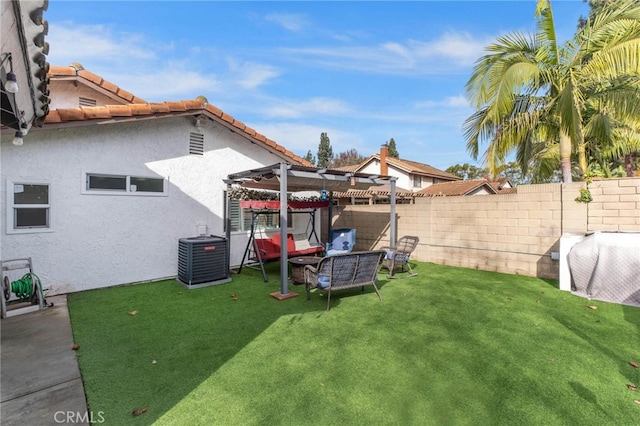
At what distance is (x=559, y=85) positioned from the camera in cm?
785

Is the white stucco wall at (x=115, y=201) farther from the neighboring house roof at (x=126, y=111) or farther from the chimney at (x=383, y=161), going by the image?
the chimney at (x=383, y=161)

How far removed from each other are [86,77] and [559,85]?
1196 centimetres

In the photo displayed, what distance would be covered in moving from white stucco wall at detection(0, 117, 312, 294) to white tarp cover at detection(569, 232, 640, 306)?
839cm

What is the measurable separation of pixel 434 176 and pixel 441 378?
82.9ft

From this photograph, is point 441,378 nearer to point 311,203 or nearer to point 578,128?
point 311,203

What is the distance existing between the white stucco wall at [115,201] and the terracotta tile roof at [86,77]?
1.22 m

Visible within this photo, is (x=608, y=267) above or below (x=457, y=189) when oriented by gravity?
below

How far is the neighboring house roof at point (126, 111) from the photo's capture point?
5891 mm

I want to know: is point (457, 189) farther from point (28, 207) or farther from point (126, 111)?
point (28, 207)

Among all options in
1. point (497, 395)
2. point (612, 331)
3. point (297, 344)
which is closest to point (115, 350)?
point (297, 344)

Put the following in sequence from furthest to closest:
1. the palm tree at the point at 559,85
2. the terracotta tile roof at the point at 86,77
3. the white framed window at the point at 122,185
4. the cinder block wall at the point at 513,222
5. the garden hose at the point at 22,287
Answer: the palm tree at the point at 559,85 < the terracotta tile roof at the point at 86,77 < the white framed window at the point at 122,185 < the cinder block wall at the point at 513,222 < the garden hose at the point at 22,287

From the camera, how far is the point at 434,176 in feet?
86.3

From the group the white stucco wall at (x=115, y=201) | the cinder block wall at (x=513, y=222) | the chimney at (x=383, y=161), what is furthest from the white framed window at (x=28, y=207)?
the chimney at (x=383, y=161)

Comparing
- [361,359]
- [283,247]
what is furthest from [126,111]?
[361,359]
